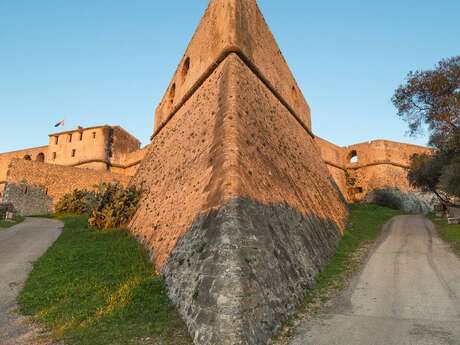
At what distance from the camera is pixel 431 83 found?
15.6 m

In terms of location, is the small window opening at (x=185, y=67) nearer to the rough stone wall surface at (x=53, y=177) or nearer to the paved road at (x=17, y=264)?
the paved road at (x=17, y=264)

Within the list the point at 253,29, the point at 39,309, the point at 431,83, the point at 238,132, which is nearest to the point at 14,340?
the point at 39,309

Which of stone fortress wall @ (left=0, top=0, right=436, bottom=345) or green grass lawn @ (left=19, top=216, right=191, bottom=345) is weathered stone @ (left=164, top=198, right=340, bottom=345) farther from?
green grass lawn @ (left=19, top=216, right=191, bottom=345)

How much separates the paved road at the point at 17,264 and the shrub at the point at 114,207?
1.90m

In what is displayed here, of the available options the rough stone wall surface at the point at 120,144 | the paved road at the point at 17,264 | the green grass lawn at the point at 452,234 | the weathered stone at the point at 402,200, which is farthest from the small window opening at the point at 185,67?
the weathered stone at the point at 402,200

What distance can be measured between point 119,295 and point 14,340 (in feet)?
5.65

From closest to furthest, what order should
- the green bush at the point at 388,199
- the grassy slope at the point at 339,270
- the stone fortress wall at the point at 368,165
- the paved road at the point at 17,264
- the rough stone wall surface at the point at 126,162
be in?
the paved road at the point at 17,264 → the grassy slope at the point at 339,270 → the green bush at the point at 388,199 → the stone fortress wall at the point at 368,165 → the rough stone wall surface at the point at 126,162

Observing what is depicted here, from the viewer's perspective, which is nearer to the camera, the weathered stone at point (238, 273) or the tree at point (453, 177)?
the weathered stone at point (238, 273)

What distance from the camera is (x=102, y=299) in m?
6.12

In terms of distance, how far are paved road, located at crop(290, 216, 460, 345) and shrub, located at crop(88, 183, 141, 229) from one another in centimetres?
816

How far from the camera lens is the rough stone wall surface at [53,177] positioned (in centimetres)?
2262

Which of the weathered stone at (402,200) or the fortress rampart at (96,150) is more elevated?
the fortress rampart at (96,150)

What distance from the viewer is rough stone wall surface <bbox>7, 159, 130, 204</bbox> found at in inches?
891

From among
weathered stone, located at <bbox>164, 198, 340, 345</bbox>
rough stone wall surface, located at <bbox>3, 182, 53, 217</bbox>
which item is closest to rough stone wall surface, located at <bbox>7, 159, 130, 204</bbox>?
rough stone wall surface, located at <bbox>3, 182, 53, 217</bbox>
